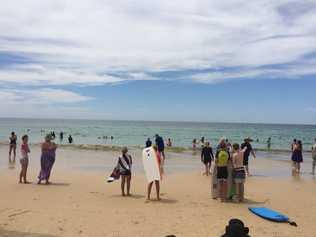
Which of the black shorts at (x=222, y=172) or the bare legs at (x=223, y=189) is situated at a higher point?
the black shorts at (x=222, y=172)

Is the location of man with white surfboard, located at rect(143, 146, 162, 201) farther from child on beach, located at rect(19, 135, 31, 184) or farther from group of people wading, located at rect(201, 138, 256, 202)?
child on beach, located at rect(19, 135, 31, 184)

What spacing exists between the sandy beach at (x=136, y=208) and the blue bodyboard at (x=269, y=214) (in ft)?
0.51

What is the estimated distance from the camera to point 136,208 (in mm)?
10984

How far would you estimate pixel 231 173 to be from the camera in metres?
12.2

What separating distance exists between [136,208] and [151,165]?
1.48m

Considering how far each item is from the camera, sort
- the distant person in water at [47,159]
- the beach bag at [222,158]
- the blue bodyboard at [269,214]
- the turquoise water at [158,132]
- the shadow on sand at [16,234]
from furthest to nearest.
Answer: the turquoise water at [158,132] → the distant person in water at [47,159] → the beach bag at [222,158] → the blue bodyboard at [269,214] → the shadow on sand at [16,234]

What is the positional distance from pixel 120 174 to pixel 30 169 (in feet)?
24.1

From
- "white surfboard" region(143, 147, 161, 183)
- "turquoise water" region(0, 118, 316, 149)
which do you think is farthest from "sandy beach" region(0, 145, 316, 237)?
"turquoise water" region(0, 118, 316, 149)

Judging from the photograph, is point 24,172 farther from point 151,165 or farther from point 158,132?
point 158,132

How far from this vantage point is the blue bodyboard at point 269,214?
984 centimetres

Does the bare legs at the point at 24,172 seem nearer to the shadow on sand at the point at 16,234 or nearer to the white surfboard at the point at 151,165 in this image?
the white surfboard at the point at 151,165

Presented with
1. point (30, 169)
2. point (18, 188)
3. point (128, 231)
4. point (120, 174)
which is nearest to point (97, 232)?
point (128, 231)

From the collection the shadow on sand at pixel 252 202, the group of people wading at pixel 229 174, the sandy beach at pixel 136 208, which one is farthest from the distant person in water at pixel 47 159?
the shadow on sand at pixel 252 202

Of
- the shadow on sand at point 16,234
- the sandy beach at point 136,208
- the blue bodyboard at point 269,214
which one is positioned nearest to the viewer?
the shadow on sand at point 16,234
